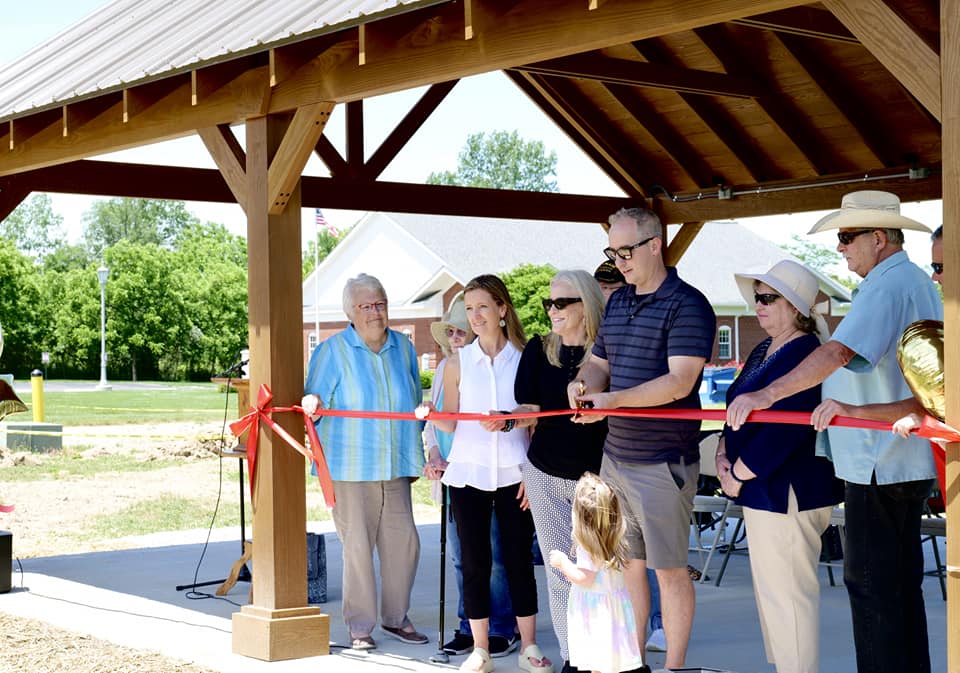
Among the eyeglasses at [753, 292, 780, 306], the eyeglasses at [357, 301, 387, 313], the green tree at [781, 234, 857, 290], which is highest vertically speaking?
the green tree at [781, 234, 857, 290]

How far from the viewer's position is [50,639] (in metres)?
7.57

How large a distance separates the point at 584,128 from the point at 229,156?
4.90 m

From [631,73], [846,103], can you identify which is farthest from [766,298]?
[846,103]

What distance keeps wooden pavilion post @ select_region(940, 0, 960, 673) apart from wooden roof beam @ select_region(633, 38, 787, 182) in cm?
671

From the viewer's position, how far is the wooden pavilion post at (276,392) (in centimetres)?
707

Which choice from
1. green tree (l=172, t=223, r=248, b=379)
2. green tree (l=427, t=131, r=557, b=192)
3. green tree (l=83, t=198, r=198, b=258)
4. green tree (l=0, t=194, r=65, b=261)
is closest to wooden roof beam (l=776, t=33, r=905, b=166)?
green tree (l=172, t=223, r=248, b=379)

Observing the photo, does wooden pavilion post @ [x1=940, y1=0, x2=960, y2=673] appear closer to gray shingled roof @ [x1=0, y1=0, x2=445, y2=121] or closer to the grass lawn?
gray shingled roof @ [x1=0, y1=0, x2=445, y2=121]

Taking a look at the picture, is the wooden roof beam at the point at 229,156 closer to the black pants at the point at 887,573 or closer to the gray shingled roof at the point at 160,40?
the gray shingled roof at the point at 160,40

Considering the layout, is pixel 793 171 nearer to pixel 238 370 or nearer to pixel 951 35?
pixel 238 370

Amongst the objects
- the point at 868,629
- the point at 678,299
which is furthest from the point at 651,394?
the point at 868,629

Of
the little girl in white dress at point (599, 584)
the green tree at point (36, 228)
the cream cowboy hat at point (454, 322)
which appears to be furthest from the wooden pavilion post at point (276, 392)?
the green tree at point (36, 228)

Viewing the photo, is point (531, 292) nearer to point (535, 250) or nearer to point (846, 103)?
point (535, 250)

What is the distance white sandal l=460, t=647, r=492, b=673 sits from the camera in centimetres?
629

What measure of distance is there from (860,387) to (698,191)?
6.70 meters
